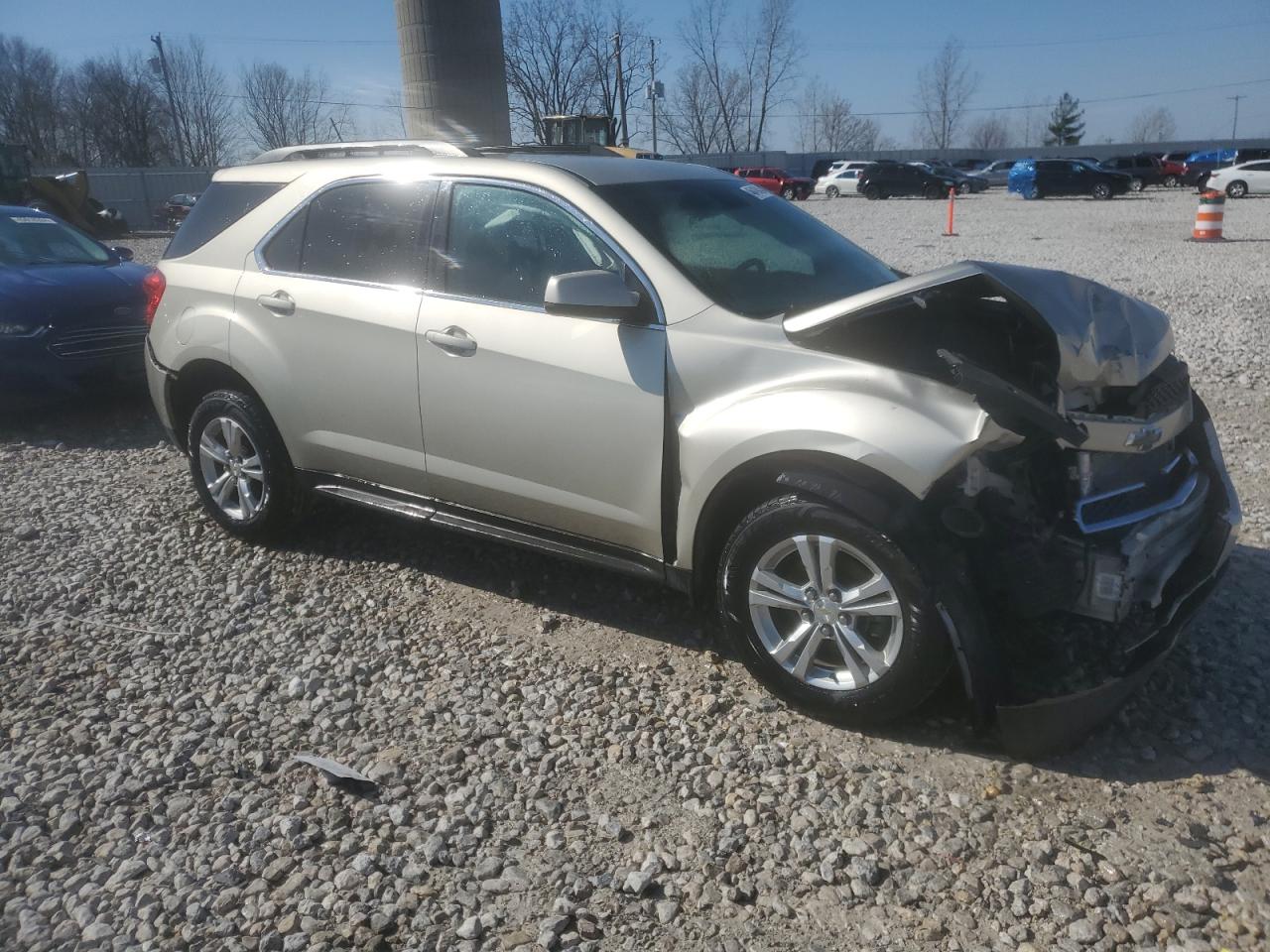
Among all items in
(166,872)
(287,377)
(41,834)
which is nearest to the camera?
(166,872)

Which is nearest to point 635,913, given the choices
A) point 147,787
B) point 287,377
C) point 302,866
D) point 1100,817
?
point 302,866

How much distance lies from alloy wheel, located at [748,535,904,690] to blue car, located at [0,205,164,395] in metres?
5.56

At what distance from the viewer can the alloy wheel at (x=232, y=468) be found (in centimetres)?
491

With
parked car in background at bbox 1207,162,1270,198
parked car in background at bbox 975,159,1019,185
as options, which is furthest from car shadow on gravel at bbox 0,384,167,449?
parked car in background at bbox 975,159,1019,185

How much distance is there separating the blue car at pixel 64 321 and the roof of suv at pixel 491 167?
2.80m

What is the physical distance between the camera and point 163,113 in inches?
2854

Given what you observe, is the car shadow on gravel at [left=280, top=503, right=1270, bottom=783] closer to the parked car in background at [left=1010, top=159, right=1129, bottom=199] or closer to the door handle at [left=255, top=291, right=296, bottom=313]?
the door handle at [left=255, top=291, right=296, bottom=313]

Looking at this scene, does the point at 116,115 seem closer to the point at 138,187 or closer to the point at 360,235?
the point at 138,187

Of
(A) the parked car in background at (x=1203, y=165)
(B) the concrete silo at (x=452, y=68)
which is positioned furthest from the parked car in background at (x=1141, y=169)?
(B) the concrete silo at (x=452, y=68)

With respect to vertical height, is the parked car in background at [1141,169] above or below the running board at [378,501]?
above

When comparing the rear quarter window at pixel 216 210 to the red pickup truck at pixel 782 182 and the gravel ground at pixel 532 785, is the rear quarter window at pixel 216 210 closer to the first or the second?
the gravel ground at pixel 532 785

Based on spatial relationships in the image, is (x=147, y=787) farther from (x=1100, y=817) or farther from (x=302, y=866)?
(x=1100, y=817)

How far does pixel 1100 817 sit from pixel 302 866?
7.36 feet

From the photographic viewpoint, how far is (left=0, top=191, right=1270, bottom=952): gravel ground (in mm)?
2584
